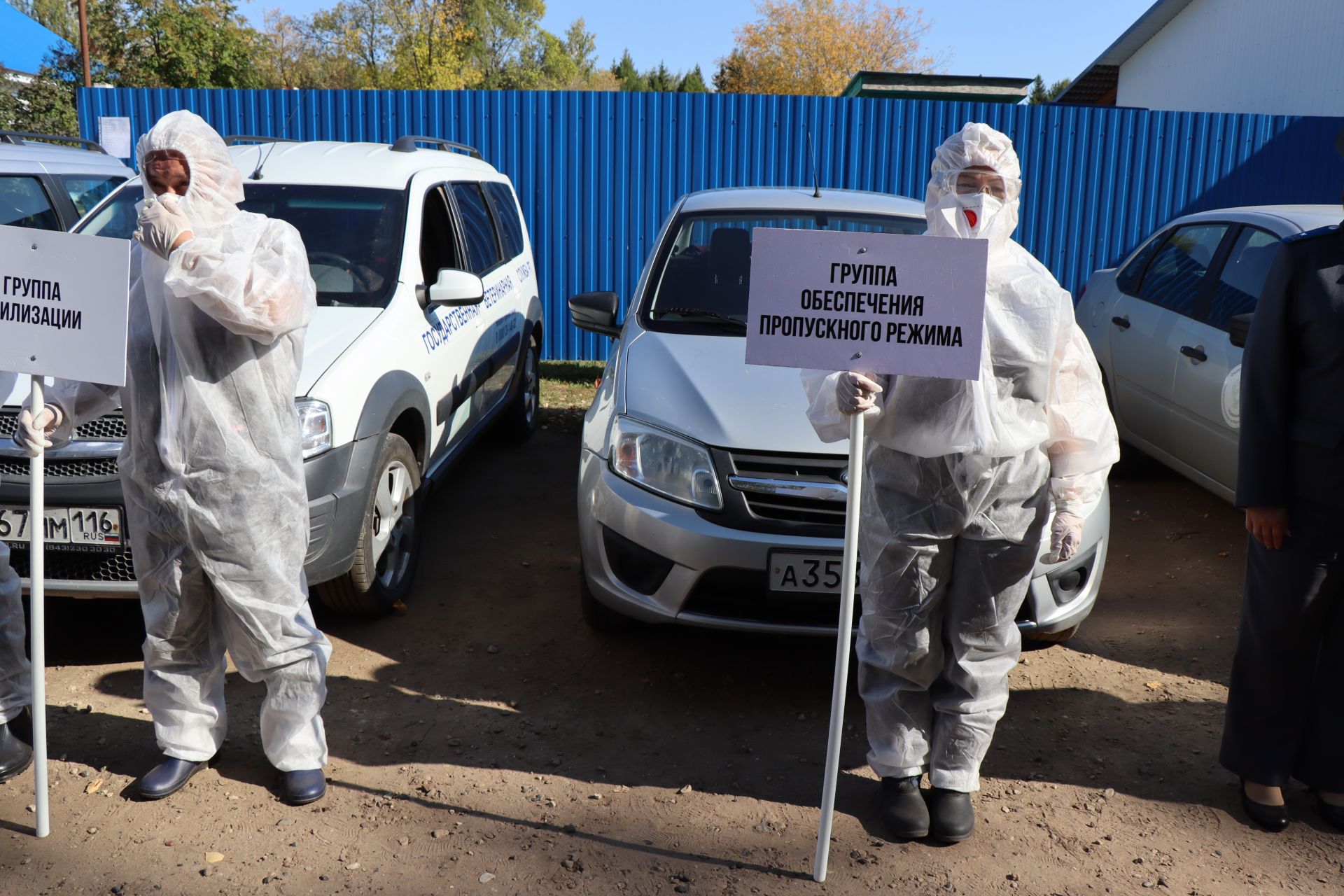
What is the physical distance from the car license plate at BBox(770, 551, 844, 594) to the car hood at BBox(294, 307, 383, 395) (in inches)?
66.6

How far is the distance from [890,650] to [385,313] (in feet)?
8.20

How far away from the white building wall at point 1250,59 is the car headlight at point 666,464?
13.1 m

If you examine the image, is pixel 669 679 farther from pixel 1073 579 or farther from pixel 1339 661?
pixel 1339 661

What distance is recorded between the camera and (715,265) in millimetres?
4434

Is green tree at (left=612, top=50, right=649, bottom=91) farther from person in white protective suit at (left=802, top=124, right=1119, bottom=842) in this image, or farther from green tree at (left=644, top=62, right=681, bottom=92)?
person in white protective suit at (left=802, top=124, right=1119, bottom=842)

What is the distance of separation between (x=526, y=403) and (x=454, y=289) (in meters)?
2.38

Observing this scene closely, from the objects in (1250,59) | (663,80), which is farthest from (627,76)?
(1250,59)

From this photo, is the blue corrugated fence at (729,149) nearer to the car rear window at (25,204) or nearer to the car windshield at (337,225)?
the car rear window at (25,204)

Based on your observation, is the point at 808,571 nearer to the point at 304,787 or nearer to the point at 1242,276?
the point at 304,787

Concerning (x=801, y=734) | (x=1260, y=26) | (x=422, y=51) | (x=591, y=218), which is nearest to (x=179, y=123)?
(x=801, y=734)

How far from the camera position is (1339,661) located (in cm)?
280

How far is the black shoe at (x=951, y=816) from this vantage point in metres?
2.75

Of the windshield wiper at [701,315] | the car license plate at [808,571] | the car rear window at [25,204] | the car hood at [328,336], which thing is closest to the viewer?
the car license plate at [808,571]

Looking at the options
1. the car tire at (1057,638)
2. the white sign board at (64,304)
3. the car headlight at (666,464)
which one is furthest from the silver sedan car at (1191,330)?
the white sign board at (64,304)
